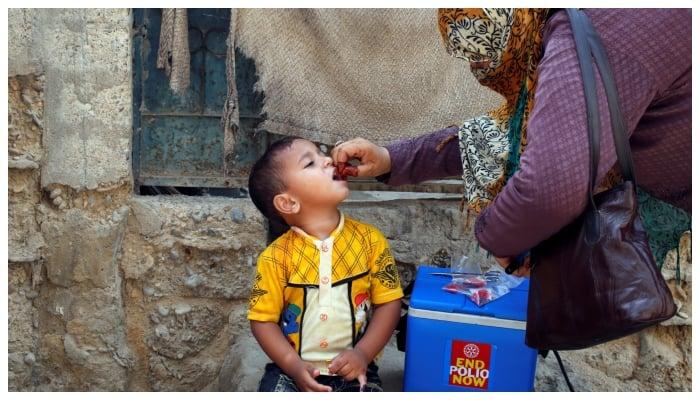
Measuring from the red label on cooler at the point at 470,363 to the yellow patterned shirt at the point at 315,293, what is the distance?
10.3 inches

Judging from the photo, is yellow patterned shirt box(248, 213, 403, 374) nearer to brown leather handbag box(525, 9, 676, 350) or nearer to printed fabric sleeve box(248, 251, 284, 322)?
printed fabric sleeve box(248, 251, 284, 322)

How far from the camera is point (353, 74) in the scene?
8.63 feet

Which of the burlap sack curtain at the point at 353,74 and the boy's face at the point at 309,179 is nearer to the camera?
the boy's face at the point at 309,179

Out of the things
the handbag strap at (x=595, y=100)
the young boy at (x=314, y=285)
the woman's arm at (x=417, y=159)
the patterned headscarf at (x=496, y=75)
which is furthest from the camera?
the woman's arm at (x=417, y=159)

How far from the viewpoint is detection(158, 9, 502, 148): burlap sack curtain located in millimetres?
2551

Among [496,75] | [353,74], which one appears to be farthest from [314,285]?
[353,74]

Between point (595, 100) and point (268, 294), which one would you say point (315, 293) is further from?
point (595, 100)

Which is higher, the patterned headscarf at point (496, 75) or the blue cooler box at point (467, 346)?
the patterned headscarf at point (496, 75)

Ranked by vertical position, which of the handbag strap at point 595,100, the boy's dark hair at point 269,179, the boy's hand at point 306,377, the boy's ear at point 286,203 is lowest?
the boy's hand at point 306,377

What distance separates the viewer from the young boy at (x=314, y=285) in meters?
2.02

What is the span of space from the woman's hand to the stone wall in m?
0.53

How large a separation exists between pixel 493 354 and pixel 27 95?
1778mm

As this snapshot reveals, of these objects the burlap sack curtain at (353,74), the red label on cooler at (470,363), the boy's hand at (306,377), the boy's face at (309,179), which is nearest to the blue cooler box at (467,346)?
the red label on cooler at (470,363)

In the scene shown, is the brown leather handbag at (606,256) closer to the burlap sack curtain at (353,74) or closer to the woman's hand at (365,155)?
the woman's hand at (365,155)
